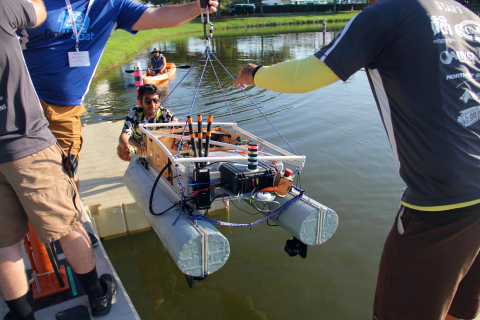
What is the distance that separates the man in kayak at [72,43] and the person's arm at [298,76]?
1.13 m

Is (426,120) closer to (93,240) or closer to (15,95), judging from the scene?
(15,95)

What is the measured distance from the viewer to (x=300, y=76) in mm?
1669

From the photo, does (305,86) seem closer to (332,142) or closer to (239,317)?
(239,317)

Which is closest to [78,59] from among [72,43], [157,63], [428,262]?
[72,43]

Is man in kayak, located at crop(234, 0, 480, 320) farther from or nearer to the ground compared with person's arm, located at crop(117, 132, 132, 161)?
farther from the ground

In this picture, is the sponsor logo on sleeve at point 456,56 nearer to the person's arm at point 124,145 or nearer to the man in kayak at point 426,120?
the man in kayak at point 426,120

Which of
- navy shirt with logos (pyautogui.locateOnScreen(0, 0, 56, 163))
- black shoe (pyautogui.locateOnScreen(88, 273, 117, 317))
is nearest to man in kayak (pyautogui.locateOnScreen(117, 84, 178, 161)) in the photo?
black shoe (pyautogui.locateOnScreen(88, 273, 117, 317))

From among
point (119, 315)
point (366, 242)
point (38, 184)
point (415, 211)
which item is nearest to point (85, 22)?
point (38, 184)

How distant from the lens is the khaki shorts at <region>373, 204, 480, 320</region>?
1.53m

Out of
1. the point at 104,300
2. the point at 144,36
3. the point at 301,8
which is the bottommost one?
the point at 104,300

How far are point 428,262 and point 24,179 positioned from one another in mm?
1957

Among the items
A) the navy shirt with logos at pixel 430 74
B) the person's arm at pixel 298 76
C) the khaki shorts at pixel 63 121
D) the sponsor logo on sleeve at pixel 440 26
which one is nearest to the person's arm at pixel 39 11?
the khaki shorts at pixel 63 121

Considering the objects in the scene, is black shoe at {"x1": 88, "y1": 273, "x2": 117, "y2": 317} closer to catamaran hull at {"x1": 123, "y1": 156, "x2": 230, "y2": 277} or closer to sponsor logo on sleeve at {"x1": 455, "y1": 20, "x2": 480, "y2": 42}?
catamaran hull at {"x1": 123, "y1": 156, "x2": 230, "y2": 277}

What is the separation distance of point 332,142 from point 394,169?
1498 millimetres
